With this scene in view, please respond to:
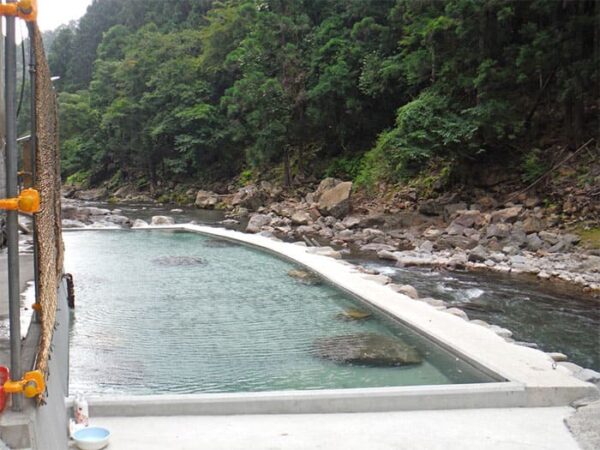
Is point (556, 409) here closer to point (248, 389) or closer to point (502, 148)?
point (248, 389)

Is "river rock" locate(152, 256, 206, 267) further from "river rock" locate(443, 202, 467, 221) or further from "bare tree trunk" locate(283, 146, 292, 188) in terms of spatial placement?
"bare tree trunk" locate(283, 146, 292, 188)

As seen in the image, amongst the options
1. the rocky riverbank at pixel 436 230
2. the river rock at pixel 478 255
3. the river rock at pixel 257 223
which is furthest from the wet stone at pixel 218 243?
the river rock at pixel 478 255

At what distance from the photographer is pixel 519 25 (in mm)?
16375

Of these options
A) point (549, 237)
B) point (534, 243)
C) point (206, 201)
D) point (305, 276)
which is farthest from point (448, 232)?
point (206, 201)

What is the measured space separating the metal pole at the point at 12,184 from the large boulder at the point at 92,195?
3289 cm

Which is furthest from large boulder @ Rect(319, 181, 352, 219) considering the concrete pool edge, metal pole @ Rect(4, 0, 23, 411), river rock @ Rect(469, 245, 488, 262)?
metal pole @ Rect(4, 0, 23, 411)

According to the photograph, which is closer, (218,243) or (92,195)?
(218,243)

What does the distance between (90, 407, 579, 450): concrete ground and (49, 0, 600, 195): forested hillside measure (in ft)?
42.1

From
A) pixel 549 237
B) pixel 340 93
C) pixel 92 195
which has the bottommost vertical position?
pixel 92 195

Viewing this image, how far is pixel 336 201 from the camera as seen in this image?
18469mm

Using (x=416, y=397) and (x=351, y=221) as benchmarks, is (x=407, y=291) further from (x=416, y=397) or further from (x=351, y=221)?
(x=351, y=221)

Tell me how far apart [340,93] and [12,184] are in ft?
72.0

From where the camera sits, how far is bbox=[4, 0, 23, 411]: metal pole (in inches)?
78.5

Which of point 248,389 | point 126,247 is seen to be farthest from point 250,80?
point 248,389
